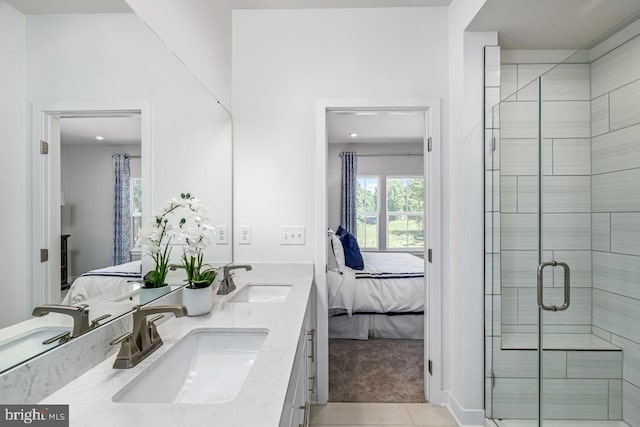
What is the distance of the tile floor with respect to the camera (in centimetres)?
196

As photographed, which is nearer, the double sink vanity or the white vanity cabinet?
the double sink vanity

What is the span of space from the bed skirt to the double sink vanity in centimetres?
178

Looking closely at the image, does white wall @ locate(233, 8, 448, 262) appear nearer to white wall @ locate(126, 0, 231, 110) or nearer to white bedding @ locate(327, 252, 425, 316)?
white wall @ locate(126, 0, 231, 110)

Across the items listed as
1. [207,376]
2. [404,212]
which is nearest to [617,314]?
[207,376]

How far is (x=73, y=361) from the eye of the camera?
32.0 inches

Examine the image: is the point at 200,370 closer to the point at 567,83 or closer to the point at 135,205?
the point at 135,205

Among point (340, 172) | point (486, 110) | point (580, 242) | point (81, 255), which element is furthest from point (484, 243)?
point (340, 172)

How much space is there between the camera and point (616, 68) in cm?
144

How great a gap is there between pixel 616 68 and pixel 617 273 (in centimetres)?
97

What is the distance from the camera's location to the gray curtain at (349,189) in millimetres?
5691

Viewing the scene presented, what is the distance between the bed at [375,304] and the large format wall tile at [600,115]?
2.02 meters

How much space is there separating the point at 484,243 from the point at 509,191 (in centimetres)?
35

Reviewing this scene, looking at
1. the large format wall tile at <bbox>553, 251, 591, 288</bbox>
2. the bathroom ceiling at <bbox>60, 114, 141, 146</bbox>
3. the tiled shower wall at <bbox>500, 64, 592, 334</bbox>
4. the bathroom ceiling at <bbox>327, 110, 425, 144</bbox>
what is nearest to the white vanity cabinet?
the bathroom ceiling at <bbox>60, 114, 141, 146</bbox>

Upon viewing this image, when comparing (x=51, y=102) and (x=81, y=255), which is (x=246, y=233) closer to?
(x=81, y=255)
